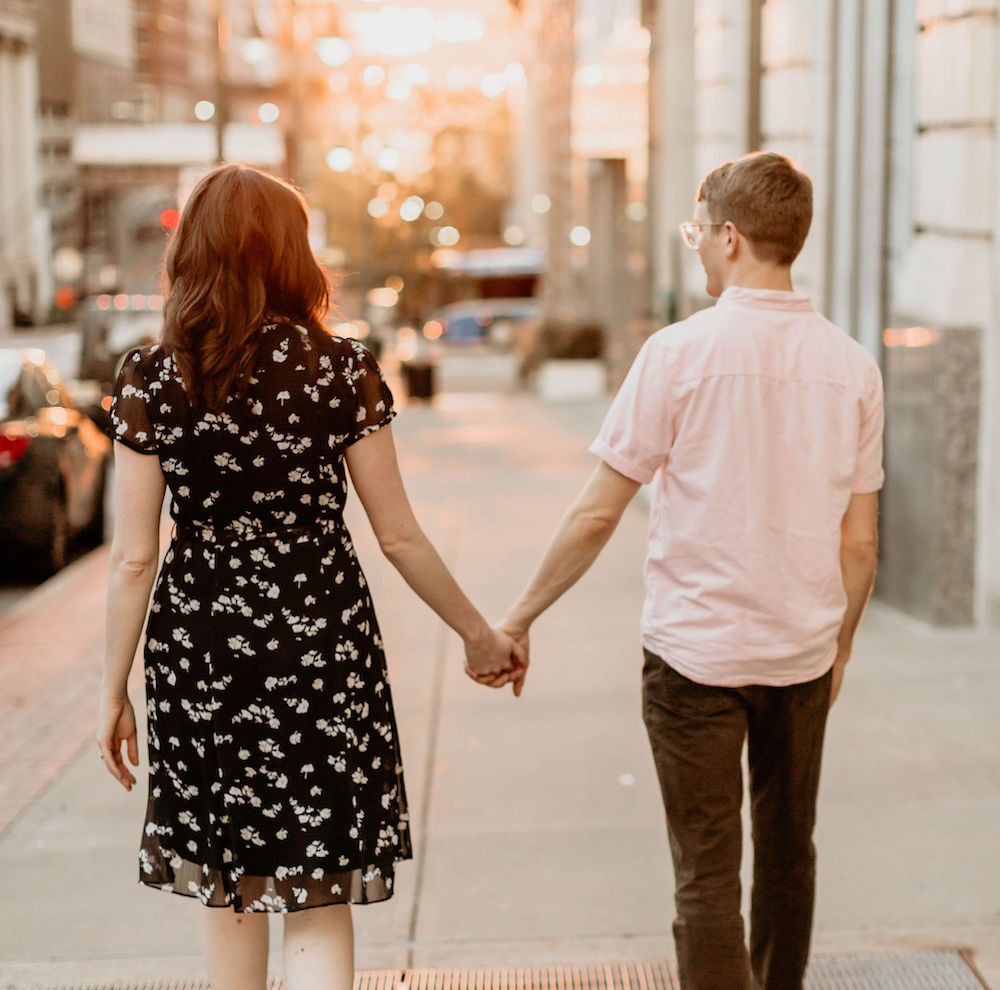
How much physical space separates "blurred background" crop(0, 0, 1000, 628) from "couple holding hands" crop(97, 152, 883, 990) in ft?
1.18

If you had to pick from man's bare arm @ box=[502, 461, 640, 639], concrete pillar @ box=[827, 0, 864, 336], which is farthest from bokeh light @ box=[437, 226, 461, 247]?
man's bare arm @ box=[502, 461, 640, 639]

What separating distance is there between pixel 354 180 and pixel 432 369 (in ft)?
65.9

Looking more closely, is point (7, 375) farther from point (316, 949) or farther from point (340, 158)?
point (340, 158)

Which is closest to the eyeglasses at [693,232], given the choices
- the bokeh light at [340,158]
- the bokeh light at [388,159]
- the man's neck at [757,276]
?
the man's neck at [757,276]

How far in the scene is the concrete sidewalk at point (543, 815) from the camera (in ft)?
13.1

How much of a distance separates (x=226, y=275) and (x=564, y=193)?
32559mm

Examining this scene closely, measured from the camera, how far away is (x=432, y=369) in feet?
85.8

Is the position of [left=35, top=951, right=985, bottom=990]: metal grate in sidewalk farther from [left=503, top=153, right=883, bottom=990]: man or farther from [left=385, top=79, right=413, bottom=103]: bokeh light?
[left=385, top=79, right=413, bottom=103]: bokeh light

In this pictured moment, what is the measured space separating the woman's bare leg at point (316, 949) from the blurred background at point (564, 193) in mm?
1223

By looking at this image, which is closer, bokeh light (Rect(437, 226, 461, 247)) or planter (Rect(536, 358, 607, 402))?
planter (Rect(536, 358, 607, 402))

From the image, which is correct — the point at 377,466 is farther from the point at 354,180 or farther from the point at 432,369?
the point at 354,180

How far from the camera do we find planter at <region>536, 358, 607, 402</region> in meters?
27.9

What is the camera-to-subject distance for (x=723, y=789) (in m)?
3.01

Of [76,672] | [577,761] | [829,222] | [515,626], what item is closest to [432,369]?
[829,222]
